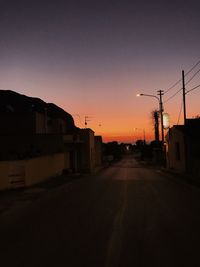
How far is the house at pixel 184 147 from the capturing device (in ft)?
117

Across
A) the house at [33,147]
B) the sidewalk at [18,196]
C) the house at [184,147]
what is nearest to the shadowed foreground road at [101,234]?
the sidewalk at [18,196]

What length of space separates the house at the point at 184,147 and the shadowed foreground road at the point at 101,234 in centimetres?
1929

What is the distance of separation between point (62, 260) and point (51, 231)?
3.09 meters

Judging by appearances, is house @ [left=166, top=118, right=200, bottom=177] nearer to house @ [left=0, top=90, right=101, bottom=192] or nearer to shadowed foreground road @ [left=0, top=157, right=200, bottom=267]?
house @ [left=0, top=90, right=101, bottom=192]

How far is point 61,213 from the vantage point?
14.3 metres

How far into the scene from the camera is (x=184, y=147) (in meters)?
39.6

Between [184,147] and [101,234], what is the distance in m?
30.5

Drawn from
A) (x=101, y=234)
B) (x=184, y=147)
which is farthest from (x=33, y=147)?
(x=101, y=234)

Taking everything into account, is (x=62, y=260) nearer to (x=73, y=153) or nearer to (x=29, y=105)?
(x=73, y=153)

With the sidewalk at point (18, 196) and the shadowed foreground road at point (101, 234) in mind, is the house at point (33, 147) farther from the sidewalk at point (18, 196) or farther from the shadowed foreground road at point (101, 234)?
the shadowed foreground road at point (101, 234)

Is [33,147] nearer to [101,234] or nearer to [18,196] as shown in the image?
[18,196]

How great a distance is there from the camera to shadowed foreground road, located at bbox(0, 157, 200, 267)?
7863 millimetres

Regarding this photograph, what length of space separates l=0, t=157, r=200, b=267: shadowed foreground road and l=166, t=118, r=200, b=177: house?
Answer: 19288 mm

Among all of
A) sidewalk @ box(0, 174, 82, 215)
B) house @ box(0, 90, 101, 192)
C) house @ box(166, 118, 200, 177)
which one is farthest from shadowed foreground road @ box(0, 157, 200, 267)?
house @ box(166, 118, 200, 177)
